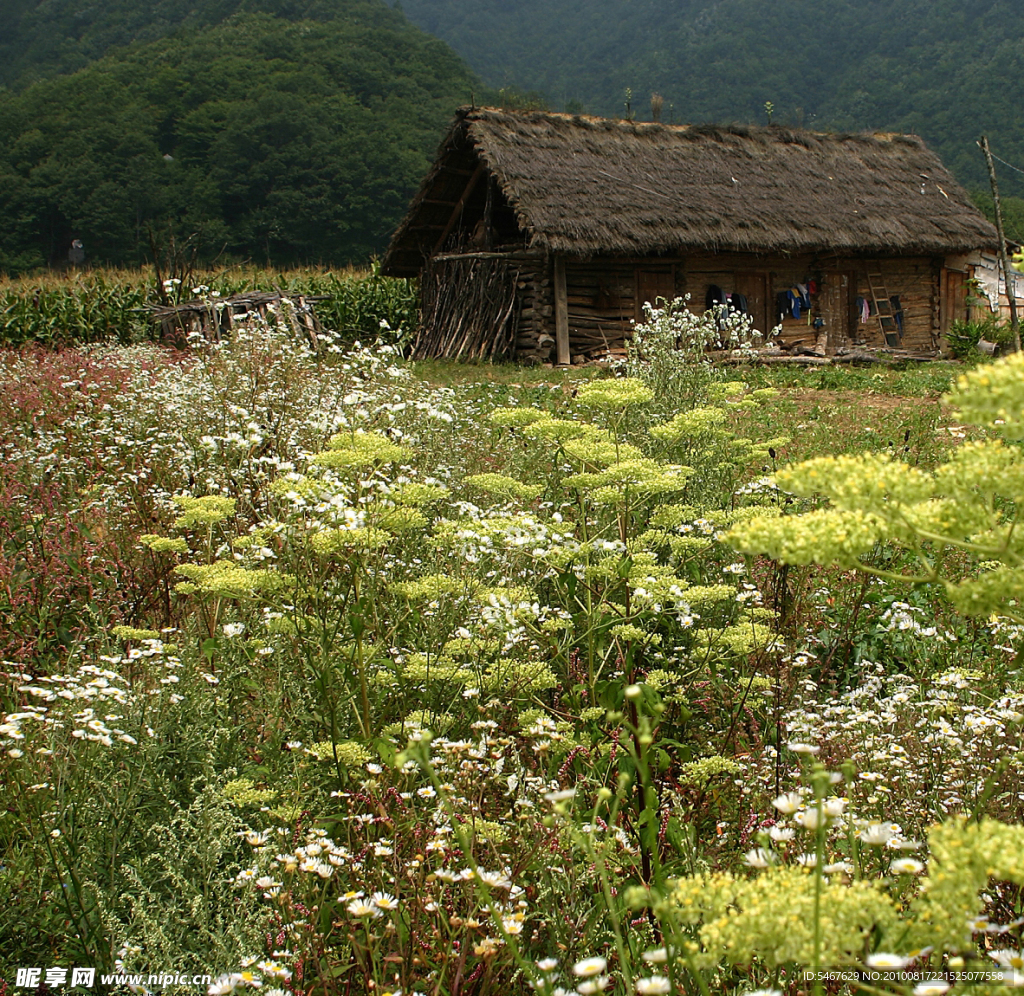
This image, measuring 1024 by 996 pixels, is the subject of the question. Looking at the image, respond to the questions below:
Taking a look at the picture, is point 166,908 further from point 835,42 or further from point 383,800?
point 835,42

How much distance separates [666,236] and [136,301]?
12.2 m

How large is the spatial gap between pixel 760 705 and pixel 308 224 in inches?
1824

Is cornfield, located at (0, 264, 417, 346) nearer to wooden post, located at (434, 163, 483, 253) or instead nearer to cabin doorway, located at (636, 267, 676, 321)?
wooden post, located at (434, 163, 483, 253)

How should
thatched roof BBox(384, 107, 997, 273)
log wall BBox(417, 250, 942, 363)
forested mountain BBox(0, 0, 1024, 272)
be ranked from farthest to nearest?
forested mountain BBox(0, 0, 1024, 272) < log wall BBox(417, 250, 942, 363) < thatched roof BBox(384, 107, 997, 273)

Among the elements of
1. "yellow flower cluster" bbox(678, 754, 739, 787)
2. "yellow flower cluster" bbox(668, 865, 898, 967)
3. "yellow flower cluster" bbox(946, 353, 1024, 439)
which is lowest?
"yellow flower cluster" bbox(678, 754, 739, 787)

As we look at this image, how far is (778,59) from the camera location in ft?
236

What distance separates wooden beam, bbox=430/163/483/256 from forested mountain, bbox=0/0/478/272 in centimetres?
2629

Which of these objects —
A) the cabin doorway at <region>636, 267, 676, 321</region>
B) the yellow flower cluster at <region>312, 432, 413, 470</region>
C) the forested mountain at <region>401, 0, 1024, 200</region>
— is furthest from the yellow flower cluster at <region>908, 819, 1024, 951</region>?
the forested mountain at <region>401, 0, 1024, 200</region>

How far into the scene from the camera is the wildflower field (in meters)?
1.29

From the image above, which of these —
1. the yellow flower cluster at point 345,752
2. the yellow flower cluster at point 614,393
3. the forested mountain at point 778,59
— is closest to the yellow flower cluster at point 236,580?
the yellow flower cluster at point 345,752

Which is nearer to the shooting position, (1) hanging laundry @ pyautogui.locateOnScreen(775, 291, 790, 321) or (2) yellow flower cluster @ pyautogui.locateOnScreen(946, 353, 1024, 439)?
(2) yellow flower cluster @ pyautogui.locateOnScreen(946, 353, 1024, 439)

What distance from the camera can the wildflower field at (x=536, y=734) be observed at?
1.29 m

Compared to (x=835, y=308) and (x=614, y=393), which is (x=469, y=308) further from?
(x=614, y=393)

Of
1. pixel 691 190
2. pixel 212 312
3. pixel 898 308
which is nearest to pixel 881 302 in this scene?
pixel 898 308
